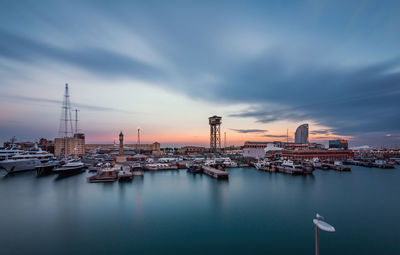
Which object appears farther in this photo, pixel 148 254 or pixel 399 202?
pixel 399 202

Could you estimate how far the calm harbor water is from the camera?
769 centimetres

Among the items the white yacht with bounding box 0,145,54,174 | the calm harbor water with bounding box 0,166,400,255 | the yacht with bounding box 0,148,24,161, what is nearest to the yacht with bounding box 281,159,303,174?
the calm harbor water with bounding box 0,166,400,255

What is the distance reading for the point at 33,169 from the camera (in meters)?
27.3

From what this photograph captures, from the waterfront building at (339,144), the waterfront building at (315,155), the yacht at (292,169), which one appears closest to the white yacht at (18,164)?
the yacht at (292,169)

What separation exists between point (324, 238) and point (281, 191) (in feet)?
27.5

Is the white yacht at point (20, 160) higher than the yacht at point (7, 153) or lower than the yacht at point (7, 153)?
lower

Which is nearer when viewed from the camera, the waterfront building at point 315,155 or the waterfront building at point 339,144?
the waterfront building at point 315,155

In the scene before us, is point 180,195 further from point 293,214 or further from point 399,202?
point 399,202

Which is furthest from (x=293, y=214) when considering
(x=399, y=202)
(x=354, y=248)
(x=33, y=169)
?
(x=33, y=169)

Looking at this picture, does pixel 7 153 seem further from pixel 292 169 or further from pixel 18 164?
pixel 292 169

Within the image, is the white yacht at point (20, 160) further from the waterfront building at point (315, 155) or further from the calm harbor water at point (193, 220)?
the waterfront building at point (315, 155)

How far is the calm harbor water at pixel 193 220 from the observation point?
7.69m

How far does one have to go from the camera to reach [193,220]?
1051 centimetres

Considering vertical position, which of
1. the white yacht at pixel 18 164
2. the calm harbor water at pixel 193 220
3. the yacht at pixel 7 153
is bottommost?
the calm harbor water at pixel 193 220
